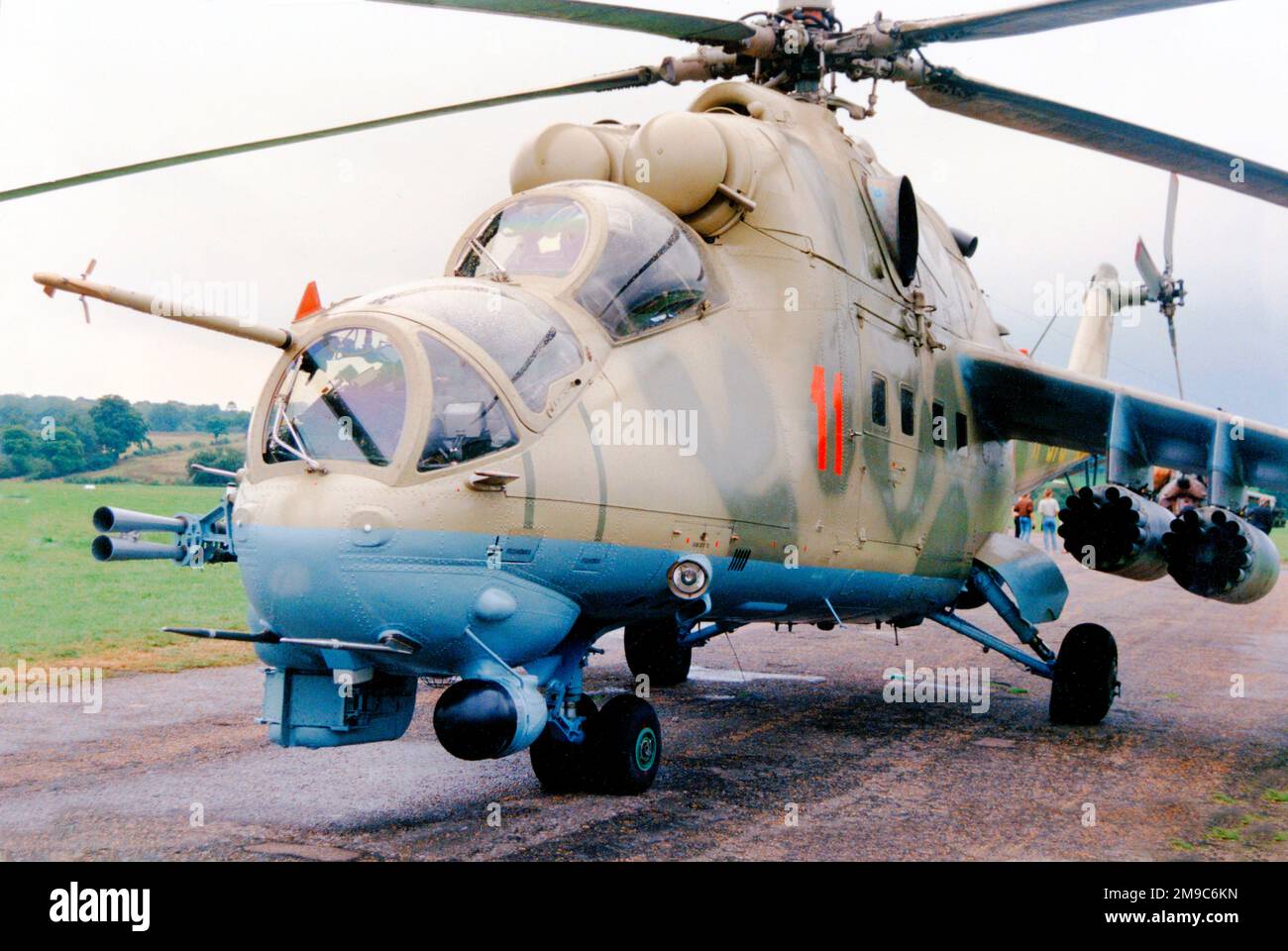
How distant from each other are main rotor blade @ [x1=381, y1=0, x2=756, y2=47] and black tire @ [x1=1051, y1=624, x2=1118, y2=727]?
242 inches

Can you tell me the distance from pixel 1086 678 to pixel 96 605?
13.9 meters

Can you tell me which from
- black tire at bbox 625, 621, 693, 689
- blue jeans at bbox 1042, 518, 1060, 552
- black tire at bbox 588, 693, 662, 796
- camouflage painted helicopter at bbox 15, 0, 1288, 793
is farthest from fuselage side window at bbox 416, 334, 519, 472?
blue jeans at bbox 1042, 518, 1060, 552

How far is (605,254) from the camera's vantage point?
6.67 metres

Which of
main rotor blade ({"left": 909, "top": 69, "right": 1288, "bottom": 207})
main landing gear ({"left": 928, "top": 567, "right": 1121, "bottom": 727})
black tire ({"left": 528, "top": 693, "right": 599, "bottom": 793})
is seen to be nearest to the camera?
black tire ({"left": 528, "top": 693, "right": 599, "bottom": 793})

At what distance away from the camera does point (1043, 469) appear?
1311 centimetres

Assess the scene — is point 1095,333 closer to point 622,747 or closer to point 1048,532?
point 622,747

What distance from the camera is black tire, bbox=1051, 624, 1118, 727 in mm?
10305

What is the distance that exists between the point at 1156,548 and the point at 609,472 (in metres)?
5.51

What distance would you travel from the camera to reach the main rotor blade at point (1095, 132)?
830 cm

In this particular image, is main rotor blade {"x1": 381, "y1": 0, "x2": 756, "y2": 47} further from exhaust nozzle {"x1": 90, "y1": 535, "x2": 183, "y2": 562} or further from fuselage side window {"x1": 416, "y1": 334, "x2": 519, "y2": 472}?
exhaust nozzle {"x1": 90, "y1": 535, "x2": 183, "y2": 562}

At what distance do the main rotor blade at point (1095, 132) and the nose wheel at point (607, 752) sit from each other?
5362 millimetres

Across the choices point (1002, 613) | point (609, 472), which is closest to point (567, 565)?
point (609, 472)

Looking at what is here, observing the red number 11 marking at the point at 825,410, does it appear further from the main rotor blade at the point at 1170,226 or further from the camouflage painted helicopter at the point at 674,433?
the main rotor blade at the point at 1170,226

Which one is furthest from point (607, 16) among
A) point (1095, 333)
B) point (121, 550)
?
point (1095, 333)
